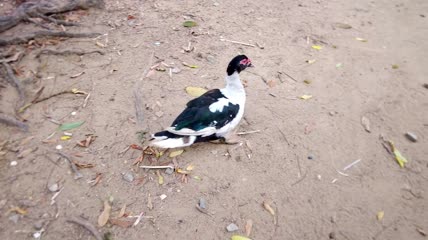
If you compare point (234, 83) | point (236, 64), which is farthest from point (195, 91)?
point (236, 64)

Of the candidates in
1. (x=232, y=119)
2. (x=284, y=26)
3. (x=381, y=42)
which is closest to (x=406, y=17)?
(x=381, y=42)

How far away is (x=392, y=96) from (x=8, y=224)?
4.58 metres

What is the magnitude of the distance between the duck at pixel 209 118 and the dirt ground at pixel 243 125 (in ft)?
0.77

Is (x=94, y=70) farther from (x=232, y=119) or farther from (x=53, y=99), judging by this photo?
(x=232, y=119)

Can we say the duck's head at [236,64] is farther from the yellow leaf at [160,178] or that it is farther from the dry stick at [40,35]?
the dry stick at [40,35]

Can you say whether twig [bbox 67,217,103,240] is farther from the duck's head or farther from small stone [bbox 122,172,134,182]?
the duck's head

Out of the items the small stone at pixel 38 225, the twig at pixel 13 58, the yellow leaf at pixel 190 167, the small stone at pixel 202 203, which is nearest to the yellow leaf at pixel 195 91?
the yellow leaf at pixel 190 167

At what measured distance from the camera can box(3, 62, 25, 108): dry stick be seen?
386 cm

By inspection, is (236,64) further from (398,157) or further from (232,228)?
(398,157)

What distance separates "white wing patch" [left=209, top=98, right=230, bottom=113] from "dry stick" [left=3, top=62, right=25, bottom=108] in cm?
236

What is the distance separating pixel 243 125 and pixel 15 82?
297 centimetres

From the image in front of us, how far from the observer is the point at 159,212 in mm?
2895

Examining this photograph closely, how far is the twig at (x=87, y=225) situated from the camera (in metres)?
2.68

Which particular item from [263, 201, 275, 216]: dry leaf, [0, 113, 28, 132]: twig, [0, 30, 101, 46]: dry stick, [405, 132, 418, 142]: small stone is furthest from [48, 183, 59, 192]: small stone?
[405, 132, 418, 142]: small stone
